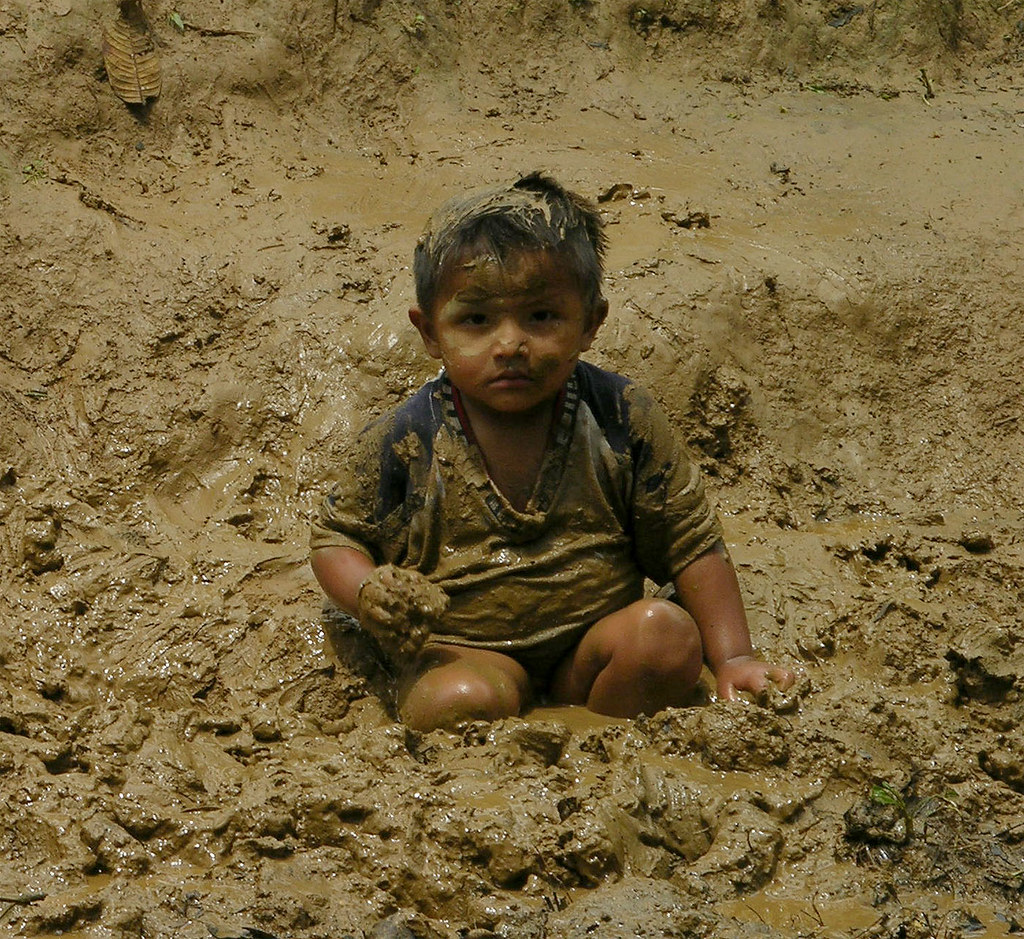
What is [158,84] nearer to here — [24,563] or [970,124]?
[24,563]

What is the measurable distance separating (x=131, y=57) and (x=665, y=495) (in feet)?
10.4

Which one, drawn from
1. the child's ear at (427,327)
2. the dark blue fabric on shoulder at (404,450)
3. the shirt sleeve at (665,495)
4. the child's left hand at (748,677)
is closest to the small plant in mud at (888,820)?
the child's left hand at (748,677)

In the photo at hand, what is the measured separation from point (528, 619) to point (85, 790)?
120cm

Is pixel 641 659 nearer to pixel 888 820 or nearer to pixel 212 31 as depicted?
pixel 888 820

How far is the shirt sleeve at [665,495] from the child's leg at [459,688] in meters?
0.52

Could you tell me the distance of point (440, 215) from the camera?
13.2 ft

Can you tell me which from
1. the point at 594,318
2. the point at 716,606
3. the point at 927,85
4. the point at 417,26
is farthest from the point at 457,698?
the point at 927,85

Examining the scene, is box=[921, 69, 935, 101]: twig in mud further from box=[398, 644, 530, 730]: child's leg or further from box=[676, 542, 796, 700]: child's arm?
box=[398, 644, 530, 730]: child's leg

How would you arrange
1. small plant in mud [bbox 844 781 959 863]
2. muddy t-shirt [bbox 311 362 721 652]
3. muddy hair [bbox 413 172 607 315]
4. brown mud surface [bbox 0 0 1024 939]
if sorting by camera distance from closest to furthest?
brown mud surface [bbox 0 0 1024 939], small plant in mud [bbox 844 781 959 863], muddy hair [bbox 413 172 607 315], muddy t-shirt [bbox 311 362 721 652]

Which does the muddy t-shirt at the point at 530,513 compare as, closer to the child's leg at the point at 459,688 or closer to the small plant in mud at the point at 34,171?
the child's leg at the point at 459,688

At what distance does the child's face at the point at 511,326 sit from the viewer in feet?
12.8

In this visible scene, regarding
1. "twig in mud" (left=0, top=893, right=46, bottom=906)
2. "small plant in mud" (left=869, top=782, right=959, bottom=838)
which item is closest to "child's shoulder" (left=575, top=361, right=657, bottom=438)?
"small plant in mud" (left=869, top=782, right=959, bottom=838)

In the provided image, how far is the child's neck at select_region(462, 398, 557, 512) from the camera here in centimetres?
420

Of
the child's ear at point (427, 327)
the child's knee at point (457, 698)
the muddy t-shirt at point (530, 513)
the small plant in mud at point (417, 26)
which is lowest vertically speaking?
the child's knee at point (457, 698)
